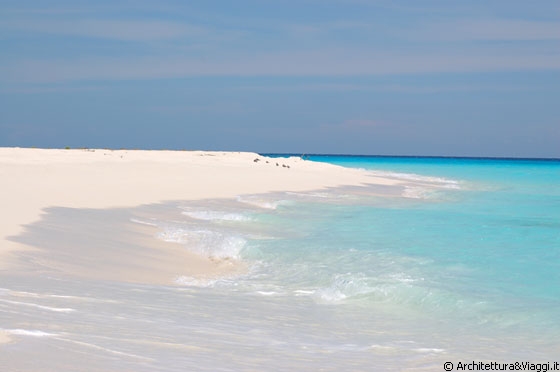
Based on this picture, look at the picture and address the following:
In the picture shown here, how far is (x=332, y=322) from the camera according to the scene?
26.7ft

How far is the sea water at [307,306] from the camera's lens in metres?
5.85

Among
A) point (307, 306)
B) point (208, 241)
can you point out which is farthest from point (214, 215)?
point (307, 306)

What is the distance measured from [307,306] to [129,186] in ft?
59.8

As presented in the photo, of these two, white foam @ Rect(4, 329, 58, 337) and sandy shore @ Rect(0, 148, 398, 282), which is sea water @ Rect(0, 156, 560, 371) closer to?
white foam @ Rect(4, 329, 58, 337)

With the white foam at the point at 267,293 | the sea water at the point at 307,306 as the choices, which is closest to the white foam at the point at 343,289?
the sea water at the point at 307,306

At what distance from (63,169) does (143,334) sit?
85.0ft

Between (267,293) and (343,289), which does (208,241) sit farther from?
(343,289)

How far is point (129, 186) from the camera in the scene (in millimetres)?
26141

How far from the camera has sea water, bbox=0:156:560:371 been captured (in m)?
5.85

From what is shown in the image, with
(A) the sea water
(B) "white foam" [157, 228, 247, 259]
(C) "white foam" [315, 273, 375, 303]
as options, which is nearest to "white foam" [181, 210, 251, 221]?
(A) the sea water

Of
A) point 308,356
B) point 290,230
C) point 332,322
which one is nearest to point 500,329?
point 332,322

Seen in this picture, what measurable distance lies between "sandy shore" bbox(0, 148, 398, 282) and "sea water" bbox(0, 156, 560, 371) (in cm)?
82

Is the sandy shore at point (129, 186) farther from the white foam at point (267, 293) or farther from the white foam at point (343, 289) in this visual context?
the white foam at point (343, 289)

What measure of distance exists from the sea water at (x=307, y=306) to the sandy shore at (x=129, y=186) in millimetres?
816
